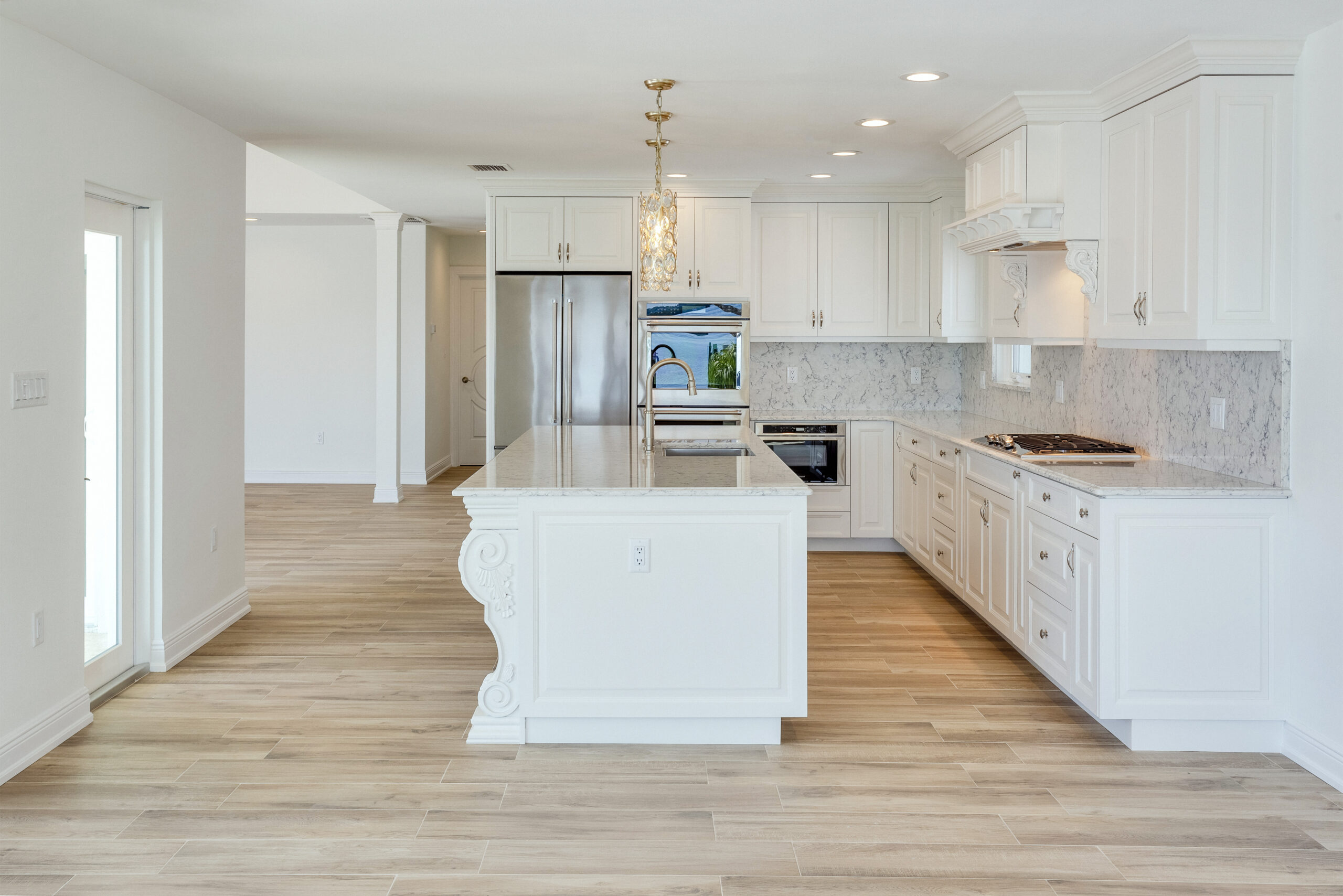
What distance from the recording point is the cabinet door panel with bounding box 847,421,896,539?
6.74m

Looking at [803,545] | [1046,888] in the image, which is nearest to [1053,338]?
[803,545]

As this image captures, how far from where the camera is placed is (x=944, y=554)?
5.61 m

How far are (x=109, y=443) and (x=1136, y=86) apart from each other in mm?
4084

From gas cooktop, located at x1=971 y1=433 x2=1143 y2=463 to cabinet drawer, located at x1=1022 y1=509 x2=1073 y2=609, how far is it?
10.9 inches

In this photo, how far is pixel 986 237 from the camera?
189 inches

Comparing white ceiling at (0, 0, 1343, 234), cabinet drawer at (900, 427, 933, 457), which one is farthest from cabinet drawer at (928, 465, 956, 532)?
white ceiling at (0, 0, 1343, 234)

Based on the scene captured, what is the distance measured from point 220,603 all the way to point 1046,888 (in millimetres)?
3854

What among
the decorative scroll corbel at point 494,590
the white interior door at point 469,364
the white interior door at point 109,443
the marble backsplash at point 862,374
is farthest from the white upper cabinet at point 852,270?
the white interior door at point 469,364

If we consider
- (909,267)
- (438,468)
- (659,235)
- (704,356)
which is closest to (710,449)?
(659,235)

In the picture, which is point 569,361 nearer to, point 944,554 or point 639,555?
point 944,554

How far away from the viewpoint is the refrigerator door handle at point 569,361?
655cm

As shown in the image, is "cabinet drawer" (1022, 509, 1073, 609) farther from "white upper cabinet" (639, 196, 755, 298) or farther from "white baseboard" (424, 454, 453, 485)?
"white baseboard" (424, 454, 453, 485)

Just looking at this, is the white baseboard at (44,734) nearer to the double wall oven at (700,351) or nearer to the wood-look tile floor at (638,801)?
the wood-look tile floor at (638,801)

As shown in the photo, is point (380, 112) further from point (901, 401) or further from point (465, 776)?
point (901, 401)
